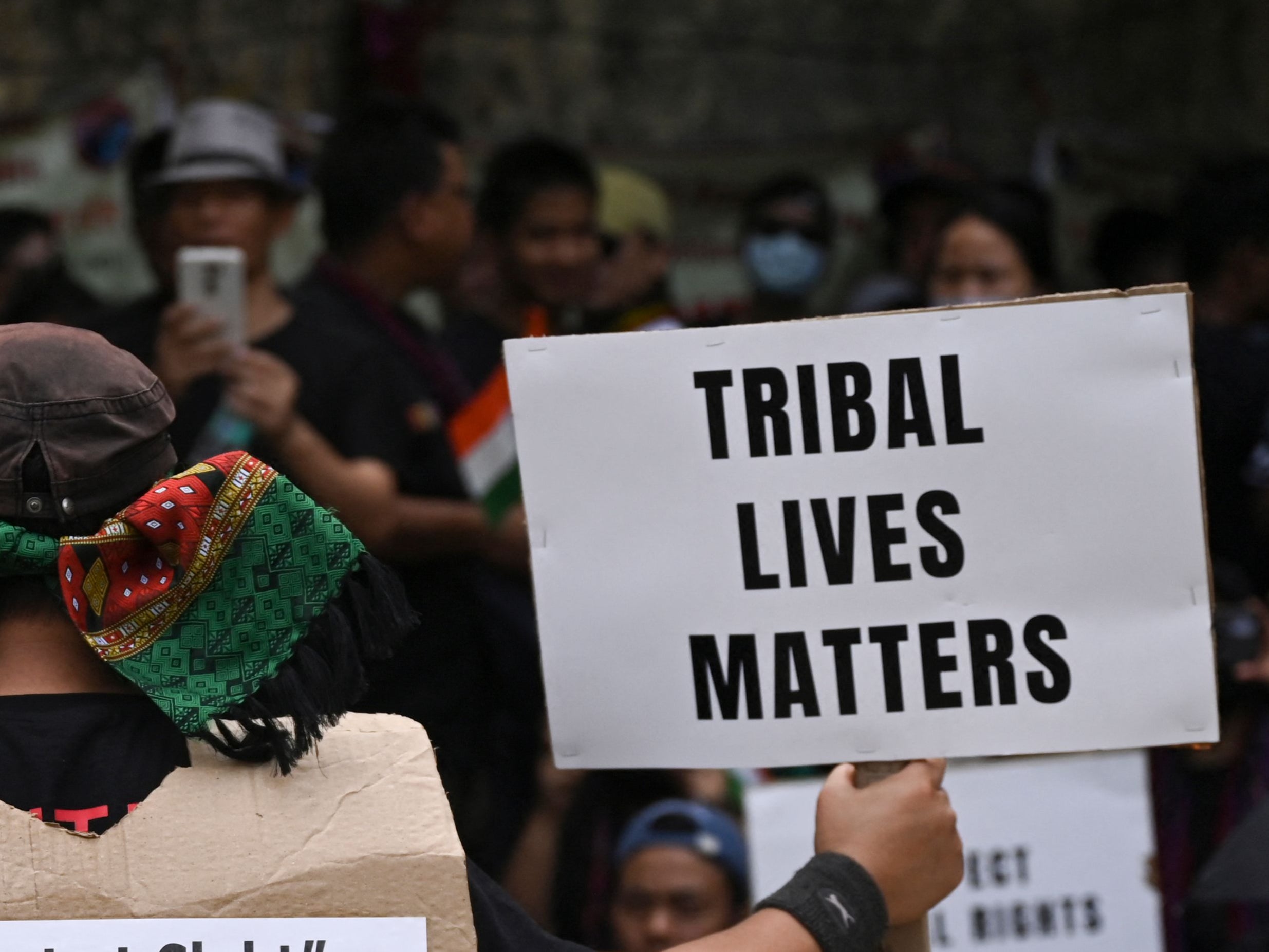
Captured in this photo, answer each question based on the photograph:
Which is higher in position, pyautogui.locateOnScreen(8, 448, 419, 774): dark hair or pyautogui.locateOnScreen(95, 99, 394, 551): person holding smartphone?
pyautogui.locateOnScreen(95, 99, 394, 551): person holding smartphone

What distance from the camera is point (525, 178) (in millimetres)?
5078

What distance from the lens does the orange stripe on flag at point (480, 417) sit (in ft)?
13.9

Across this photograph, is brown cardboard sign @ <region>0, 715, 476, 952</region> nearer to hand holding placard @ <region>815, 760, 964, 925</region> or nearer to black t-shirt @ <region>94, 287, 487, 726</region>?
hand holding placard @ <region>815, 760, 964, 925</region>

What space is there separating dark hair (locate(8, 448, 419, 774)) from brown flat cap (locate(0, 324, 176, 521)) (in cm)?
1

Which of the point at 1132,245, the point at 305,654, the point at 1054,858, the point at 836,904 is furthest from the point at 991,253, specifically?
the point at 305,654

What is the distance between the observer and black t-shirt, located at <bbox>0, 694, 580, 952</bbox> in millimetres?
1725

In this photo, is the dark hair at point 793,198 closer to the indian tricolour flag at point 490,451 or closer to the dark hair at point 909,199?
the dark hair at point 909,199

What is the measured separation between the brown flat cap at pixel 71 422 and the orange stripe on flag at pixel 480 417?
2408 mm

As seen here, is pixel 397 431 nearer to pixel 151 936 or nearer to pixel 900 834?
pixel 900 834

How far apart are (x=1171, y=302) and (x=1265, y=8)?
5.60m

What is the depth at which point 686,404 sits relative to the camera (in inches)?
91.1

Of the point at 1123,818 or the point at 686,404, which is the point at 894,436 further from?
the point at 1123,818

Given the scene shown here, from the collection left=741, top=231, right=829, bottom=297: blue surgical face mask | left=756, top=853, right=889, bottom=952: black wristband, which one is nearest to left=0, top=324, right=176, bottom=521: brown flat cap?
left=756, top=853, right=889, bottom=952: black wristband

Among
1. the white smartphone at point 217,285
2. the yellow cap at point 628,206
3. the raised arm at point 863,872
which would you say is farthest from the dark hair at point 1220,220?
the raised arm at point 863,872
